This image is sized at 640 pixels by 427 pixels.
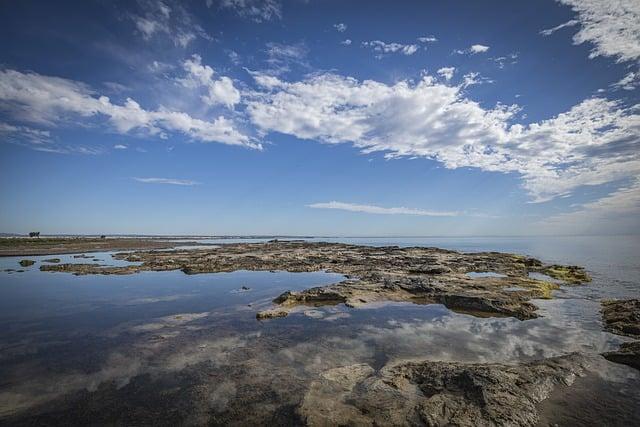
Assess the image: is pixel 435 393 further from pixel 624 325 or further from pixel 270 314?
pixel 624 325

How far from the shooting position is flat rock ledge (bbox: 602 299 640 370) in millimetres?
10406

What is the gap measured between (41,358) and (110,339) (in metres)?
2.28

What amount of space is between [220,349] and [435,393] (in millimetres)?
7777

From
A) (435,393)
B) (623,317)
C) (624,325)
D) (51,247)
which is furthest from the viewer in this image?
(51,247)

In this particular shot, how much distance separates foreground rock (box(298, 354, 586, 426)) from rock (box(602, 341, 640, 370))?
1.36 metres

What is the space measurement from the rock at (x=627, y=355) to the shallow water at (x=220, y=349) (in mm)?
417

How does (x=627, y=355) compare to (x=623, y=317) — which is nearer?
(x=627, y=355)

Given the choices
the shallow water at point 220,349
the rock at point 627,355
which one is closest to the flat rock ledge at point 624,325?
the rock at point 627,355

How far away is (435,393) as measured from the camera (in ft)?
27.4

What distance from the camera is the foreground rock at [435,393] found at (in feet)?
23.8

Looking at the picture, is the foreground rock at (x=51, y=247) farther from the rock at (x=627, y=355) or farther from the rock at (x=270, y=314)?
the rock at (x=627, y=355)

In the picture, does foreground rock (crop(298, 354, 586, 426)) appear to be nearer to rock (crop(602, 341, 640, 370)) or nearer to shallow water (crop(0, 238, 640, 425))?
shallow water (crop(0, 238, 640, 425))

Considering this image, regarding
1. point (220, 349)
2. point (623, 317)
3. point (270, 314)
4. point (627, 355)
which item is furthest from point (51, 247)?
point (623, 317)

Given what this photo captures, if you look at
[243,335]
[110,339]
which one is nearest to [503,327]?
[243,335]
